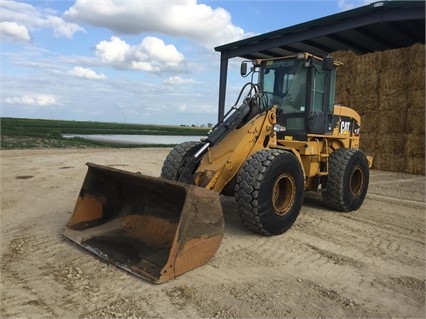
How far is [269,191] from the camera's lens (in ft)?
16.6

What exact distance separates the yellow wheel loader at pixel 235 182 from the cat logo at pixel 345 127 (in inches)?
6.8

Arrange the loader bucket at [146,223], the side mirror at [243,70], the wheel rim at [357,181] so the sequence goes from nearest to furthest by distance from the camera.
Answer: the loader bucket at [146,223] < the side mirror at [243,70] < the wheel rim at [357,181]

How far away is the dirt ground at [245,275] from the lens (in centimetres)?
345

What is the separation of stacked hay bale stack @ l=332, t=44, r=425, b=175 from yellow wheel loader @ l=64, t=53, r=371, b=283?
5.21 m

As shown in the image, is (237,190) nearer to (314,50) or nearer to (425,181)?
(425,181)

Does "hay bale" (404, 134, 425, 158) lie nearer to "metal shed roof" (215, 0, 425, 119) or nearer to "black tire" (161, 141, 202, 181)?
"metal shed roof" (215, 0, 425, 119)

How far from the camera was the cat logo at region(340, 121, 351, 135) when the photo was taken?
7.52 m

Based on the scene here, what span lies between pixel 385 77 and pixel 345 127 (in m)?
5.40

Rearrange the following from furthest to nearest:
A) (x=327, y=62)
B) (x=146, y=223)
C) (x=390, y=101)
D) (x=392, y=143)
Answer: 1. (x=392, y=143)
2. (x=390, y=101)
3. (x=327, y=62)
4. (x=146, y=223)

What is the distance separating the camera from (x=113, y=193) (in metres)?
5.44

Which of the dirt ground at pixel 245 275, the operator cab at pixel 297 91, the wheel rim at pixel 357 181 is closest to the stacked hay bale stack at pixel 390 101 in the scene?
the wheel rim at pixel 357 181

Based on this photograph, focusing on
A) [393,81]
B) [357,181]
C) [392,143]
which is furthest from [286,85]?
[392,143]

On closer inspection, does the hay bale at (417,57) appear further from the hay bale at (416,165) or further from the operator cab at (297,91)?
the operator cab at (297,91)

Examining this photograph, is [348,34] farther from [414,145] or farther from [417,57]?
[414,145]
